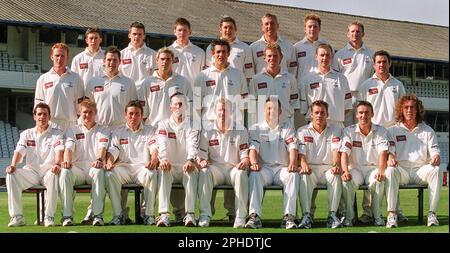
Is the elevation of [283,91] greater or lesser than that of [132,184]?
greater

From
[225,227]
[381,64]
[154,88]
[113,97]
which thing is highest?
[381,64]

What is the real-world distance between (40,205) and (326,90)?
11.6 feet

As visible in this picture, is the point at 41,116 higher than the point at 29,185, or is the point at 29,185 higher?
the point at 41,116

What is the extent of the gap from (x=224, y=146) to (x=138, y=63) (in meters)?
1.87

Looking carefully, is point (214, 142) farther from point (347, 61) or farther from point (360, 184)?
point (347, 61)

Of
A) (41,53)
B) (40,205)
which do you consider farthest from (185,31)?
(41,53)

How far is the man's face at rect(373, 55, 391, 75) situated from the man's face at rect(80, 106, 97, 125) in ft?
10.8

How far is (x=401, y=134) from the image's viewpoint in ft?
31.0

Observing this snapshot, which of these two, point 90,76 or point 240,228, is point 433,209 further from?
point 90,76

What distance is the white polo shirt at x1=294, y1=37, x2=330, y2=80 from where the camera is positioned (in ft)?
34.9

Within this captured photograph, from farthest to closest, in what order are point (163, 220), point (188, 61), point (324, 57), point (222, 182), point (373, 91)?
1. point (188, 61)
2. point (373, 91)
3. point (324, 57)
4. point (222, 182)
5. point (163, 220)

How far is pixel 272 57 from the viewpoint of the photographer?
9.51m

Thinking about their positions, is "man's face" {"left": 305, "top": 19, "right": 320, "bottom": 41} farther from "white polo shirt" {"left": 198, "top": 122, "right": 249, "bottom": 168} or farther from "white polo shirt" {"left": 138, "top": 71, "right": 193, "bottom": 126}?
"white polo shirt" {"left": 198, "top": 122, "right": 249, "bottom": 168}

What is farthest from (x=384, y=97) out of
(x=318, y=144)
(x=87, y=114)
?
(x=87, y=114)
